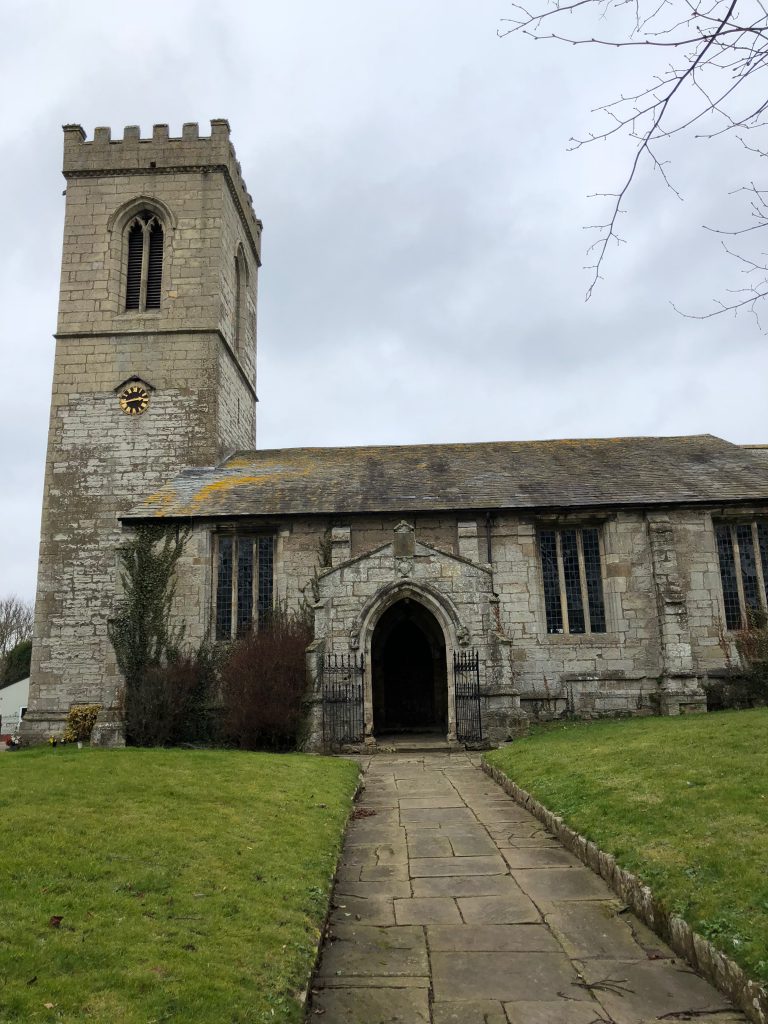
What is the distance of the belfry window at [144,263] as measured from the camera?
26.5 m

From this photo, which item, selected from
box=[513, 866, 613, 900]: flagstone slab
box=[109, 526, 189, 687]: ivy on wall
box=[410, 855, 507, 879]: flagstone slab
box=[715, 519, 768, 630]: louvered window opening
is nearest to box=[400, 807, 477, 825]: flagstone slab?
box=[410, 855, 507, 879]: flagstone slab

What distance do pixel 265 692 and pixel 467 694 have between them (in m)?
4.76

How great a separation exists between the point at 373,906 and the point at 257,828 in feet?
6.69

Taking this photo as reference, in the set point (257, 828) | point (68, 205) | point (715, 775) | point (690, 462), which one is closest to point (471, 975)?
point (257, 828)

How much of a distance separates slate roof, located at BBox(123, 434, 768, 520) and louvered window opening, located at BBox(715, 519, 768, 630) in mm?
1127

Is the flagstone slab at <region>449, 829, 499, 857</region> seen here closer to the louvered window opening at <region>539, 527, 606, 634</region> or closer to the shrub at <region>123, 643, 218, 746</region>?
the shrub at <region>123, 643, 218, 746</region>

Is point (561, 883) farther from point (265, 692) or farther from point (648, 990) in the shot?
point (265, 692)

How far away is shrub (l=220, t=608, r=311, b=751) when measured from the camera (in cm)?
1728

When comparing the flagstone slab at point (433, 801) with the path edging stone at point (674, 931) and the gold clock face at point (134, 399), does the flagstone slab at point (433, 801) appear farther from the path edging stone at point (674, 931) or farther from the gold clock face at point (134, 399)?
the gold clock face at point (134, 399)

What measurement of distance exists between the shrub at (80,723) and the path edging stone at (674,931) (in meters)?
16.1

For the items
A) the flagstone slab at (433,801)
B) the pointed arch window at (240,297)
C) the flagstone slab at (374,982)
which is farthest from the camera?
the pointed arch window at (240,297)

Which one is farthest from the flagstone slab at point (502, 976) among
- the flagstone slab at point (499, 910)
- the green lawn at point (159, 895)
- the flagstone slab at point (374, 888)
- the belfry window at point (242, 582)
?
the belfry window at point (242, 582)

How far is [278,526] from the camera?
20484mm

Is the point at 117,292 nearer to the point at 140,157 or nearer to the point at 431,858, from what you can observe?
the point at 140,157
